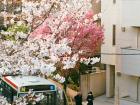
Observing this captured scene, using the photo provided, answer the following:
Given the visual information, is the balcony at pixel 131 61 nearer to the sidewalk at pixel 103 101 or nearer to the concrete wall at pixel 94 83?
the sidewalk at pixel 103 101

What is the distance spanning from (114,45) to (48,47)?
14120 millimetres

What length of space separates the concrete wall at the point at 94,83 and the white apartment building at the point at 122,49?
68cm

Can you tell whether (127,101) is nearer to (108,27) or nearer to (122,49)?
(122,49)

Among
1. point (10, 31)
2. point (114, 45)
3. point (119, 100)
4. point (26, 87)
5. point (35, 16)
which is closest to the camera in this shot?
point (35, 16)

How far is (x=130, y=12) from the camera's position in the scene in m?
19.1

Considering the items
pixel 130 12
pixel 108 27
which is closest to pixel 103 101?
pixel 108 27

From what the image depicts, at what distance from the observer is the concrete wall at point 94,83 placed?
2255cm

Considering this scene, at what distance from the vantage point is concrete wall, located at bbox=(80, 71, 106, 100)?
22547 mm

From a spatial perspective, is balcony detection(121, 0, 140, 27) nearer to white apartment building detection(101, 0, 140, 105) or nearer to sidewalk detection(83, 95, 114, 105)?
white apartment building detection(101, 0, 140, 105)

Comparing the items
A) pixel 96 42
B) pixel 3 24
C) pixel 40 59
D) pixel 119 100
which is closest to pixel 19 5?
pixel 3 24

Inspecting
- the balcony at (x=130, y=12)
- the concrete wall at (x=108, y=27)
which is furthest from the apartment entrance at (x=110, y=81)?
the balcony at (x=130, y=12)

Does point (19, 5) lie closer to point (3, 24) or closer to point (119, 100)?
point (3, 24)

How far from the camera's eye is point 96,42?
22.3 meters

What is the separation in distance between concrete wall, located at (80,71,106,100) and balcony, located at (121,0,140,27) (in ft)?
13.6
